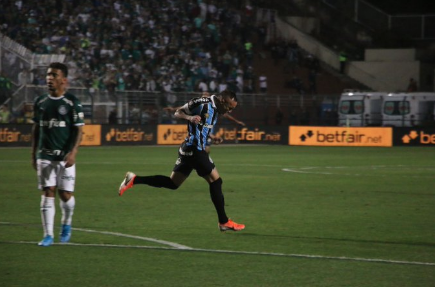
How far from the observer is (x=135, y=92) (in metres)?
42.8

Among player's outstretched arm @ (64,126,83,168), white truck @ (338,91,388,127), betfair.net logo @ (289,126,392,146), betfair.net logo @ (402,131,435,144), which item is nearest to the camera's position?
player's outstretched arm @ (64,126,83,168)

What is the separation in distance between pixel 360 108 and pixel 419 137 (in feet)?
19.4

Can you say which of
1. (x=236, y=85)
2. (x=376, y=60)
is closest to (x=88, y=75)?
(x=236, y=85)

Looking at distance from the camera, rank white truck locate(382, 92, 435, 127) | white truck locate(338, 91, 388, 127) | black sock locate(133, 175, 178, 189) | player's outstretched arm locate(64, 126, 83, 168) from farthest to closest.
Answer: white truck locate(338, 91, 388, 127), white truck locate(382, 92, 435, 127), black sock locate(133, 175, 178, 189), player's outstretched arm locate(64, 126, 83, 168)

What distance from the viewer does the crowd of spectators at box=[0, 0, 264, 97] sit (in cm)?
4397

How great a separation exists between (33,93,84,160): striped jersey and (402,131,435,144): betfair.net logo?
3502cm

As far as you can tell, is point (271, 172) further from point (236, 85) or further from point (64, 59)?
point (236, 85)

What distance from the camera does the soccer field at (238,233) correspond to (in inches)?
379

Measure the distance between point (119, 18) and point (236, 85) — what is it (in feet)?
22.6

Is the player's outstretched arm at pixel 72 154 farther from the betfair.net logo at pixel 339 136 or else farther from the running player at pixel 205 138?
the betfair.net logo at pixel 339 136

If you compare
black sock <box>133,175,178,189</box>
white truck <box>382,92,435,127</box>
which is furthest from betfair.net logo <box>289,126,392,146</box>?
black sock <box>133,175,178,189</box>

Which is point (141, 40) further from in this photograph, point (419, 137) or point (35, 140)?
point (35, 140)

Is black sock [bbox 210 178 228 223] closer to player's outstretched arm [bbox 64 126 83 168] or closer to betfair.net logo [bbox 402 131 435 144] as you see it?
player's outstretched arm [bbox 64 126 83 168]

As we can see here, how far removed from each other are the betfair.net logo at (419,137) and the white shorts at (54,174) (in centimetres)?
3502
